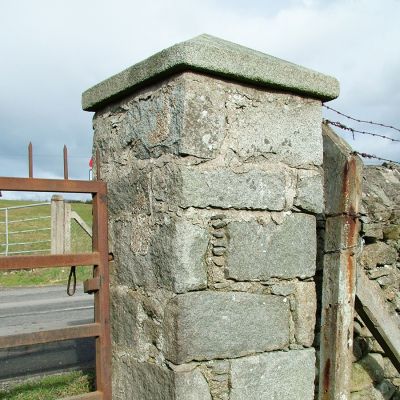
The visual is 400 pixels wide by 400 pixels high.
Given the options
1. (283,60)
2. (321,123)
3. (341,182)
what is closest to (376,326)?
(341,182)

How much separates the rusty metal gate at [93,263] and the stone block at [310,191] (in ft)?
3.36

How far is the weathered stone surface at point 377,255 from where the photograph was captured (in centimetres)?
383

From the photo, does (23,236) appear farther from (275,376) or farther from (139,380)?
(275,376)

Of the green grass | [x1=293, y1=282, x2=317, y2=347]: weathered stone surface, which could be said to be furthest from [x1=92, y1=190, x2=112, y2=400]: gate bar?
[x1=293, y1=282, x2=317, y2=347]: weathered stone surface

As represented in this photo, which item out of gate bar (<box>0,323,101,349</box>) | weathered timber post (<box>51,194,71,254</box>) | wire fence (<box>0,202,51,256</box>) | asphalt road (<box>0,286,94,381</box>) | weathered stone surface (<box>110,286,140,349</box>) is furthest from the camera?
wire fence (<box>0,202,51,256</box>)

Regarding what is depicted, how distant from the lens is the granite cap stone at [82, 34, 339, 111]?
226 centimetres

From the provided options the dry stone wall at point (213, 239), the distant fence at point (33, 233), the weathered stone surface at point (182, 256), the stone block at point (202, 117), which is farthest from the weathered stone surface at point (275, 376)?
A: the distant fence at point (33, 233)

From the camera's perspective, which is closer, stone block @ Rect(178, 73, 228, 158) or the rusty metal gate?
stone block @ Rect(178, 73, 228, 158)

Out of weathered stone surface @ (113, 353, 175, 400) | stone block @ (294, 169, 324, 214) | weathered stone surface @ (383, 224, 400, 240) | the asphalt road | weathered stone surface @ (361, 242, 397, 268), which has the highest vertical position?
stone block @ (294, 169, 324, 214)

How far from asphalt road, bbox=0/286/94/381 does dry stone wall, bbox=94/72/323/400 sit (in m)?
2.39

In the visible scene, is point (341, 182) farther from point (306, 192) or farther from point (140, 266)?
point (140, 266)

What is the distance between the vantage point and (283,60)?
2.76 metres

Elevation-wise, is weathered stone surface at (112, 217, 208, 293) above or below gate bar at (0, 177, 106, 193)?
below

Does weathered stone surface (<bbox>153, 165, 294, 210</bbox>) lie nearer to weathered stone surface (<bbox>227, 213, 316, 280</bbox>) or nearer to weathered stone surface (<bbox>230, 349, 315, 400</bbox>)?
weathered stone surface (<bbox>227, 213, 316, 280</bbox>)
